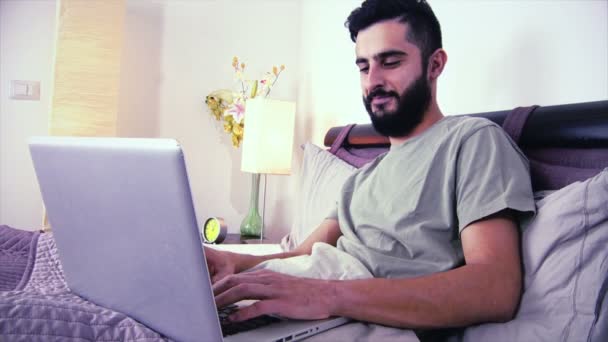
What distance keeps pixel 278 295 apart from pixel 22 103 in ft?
7.57

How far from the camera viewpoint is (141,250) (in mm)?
550

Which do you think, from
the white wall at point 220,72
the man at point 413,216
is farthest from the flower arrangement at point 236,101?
the man at point 413,216

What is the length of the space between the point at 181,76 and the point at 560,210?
2324 mm

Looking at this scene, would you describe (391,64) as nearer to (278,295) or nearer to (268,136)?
(278,295)

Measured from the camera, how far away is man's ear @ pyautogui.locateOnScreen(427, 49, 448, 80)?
1.12 metres

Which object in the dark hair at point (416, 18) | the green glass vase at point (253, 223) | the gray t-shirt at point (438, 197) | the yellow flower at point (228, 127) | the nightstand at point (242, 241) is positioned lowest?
the nightstand at point (242, 241)

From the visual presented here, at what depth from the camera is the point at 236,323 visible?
677 millimetres

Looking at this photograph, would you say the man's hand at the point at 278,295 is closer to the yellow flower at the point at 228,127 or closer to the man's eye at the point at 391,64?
the man's eye at the point at 391,64

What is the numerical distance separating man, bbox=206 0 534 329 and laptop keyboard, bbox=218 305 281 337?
0.02 meters

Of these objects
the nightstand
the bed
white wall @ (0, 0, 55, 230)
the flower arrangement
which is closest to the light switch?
white wall @ (0, 0, 55, 230)

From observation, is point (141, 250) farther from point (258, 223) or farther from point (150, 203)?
point (258, 223)

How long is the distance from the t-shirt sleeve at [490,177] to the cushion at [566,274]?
0.19 ft

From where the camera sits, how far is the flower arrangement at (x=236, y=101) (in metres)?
2.44

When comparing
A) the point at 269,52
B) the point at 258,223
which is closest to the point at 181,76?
the point at 269,52
